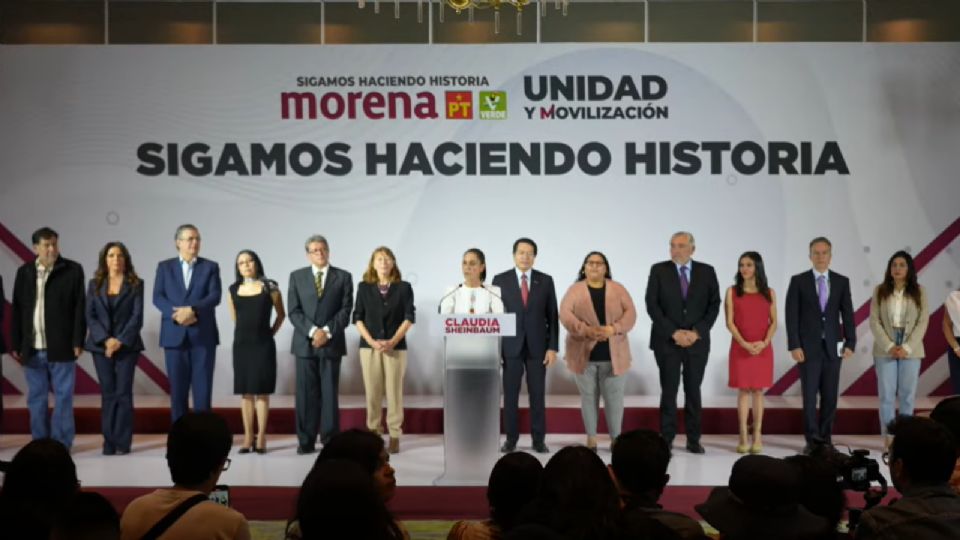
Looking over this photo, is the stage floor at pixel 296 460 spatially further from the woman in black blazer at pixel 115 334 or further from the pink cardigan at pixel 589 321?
the pink cardigan at pixel 589 321

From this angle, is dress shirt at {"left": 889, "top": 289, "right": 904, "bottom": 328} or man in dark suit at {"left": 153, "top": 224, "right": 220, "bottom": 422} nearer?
dress shirt at {"left": 889, "top": 289, "right": 904, "bottom": 328}

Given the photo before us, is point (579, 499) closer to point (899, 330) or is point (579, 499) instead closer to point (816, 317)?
point (816, 317)

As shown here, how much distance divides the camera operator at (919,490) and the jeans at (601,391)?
200 inches

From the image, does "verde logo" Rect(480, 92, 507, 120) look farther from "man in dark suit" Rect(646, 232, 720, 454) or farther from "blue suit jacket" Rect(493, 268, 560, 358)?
"man in dark suit" Rect(646, 232, 720, 454)

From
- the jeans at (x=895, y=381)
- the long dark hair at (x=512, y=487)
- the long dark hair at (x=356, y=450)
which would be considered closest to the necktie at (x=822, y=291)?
the jeans at (x=895, y=381)

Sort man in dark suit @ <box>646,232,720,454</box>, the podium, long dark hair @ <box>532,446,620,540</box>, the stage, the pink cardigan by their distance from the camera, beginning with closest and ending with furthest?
1. long dark hair @ <box>532,446,620,540</box>
2. the stage
3. the podium
4. the pink cardigan
5. man in dark suit @ <box>646,232,720,454</box>

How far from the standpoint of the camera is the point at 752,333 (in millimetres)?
8188

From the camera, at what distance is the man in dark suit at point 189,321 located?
829 centimetres

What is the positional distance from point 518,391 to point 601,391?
60 centimetres

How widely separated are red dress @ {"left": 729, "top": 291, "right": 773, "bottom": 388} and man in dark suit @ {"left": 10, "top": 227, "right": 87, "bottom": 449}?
182 inches

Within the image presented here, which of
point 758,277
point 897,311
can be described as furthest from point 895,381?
point 758,277

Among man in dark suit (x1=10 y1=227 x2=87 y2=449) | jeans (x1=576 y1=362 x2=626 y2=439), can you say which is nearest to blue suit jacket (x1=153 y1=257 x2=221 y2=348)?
man in dark suit (x1=10 y1=227 x2=87 y2=449)

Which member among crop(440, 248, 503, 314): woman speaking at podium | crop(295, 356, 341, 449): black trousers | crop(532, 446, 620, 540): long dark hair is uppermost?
crop(440, 248, 503, 314): woman speaking at podium

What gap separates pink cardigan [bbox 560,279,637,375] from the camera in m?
8.08
